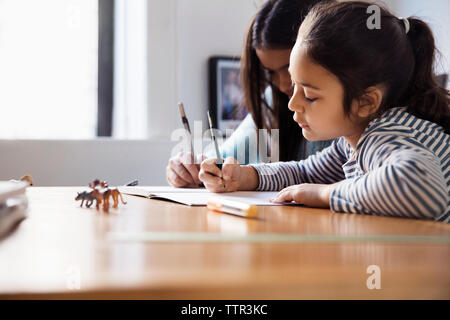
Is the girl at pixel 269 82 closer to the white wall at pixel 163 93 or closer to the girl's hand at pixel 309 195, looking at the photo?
the girl's hand at pixel 309 195

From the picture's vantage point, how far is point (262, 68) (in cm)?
133

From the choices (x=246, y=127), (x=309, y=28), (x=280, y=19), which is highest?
(x=280, y=19)

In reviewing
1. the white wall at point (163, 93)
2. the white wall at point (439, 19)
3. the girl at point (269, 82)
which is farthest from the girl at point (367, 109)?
the white wall at point (163, 93)

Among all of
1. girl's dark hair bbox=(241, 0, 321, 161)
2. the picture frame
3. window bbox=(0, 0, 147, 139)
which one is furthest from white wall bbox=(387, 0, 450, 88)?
window bbox=(0, 0, 147, 139)

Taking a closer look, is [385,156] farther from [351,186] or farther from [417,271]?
[417,271]

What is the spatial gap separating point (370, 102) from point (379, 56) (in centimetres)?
8

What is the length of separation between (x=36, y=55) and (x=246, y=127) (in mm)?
1159

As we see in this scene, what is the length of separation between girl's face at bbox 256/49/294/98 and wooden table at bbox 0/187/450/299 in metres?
0.76

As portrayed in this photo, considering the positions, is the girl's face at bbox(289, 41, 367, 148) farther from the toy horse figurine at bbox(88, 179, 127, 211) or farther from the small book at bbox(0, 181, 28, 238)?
the small book at bbox(0, 181, 28, 238)

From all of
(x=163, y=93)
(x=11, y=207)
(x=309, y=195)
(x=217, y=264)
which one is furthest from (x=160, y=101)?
(x=217, y=264)

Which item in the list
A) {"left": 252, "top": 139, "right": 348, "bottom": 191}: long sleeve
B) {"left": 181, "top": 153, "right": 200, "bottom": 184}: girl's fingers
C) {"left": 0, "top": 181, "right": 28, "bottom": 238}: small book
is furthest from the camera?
{"left": 181, "top": 153, "right": 200, "bottom": 184}: girl's fingers

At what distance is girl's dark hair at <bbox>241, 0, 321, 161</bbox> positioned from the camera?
3.95ft
